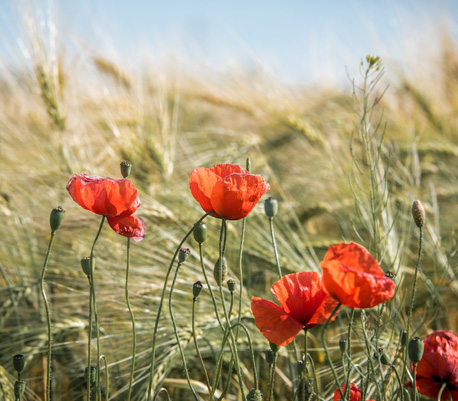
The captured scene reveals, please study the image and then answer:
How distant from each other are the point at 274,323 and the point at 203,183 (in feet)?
0.50

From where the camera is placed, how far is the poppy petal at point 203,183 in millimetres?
541

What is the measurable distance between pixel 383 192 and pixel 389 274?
22cm

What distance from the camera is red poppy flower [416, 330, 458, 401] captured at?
1.84 feet

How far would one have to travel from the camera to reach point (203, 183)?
1.79 ft

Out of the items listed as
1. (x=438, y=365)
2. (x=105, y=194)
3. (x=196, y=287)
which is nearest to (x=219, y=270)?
(x=196, y=287)

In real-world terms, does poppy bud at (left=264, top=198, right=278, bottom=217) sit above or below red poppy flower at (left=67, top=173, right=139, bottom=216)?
below

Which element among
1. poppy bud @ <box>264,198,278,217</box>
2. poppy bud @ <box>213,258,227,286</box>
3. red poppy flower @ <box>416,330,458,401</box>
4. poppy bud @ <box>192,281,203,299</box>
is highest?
poppy bud @ <box>264,198,278,217</box>

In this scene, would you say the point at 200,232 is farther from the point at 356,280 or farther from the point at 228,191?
the point at 356,280

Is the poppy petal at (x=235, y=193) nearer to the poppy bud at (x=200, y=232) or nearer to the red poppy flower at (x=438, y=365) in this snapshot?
the poppy bud at (x=200, y=232)

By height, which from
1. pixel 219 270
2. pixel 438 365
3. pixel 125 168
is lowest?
pixel 438 365

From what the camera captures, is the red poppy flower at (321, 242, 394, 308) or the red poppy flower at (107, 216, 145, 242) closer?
the red poppy flower at (321, 242, 394, 308)

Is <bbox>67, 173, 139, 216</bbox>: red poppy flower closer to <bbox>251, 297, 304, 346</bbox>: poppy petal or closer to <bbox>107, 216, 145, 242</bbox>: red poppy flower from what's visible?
<bbox>107, 216, 145, 242</bbox>: red poppy flower

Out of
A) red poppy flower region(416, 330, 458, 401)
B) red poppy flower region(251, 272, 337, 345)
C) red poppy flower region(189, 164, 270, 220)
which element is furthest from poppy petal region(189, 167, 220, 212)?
red poppy flower region(416, 330, 458, 401)

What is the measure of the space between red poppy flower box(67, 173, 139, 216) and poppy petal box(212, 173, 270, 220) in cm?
8
